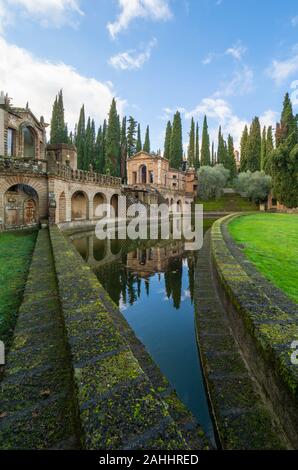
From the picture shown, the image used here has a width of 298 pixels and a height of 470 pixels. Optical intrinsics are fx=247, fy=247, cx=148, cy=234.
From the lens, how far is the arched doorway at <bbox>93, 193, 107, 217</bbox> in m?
28.3

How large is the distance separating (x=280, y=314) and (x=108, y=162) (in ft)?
174

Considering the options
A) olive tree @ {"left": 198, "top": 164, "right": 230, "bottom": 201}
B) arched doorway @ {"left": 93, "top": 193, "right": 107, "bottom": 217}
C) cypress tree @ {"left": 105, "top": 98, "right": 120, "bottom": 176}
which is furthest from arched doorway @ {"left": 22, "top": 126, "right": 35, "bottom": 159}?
olive tree @ {"left": 198, "top": 164, "right": 230, "bottom": 201}

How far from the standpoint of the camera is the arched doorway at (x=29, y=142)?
27.6 meters

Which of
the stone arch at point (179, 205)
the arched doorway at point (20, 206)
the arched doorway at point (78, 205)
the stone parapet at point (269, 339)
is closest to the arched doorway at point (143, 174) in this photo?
the stone arch at point (179, 205)

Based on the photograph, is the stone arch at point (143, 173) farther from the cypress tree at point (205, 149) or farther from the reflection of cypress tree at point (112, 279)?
the reflection of cypress tree at point (112, 279)

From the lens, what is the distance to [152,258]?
1238 centimetres

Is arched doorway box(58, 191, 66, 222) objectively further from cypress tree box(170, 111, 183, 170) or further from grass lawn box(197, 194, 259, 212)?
cypress tree box(170, 111, 183, 170)

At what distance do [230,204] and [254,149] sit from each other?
56.6 feet

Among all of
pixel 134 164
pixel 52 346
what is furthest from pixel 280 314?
pixel 134 164

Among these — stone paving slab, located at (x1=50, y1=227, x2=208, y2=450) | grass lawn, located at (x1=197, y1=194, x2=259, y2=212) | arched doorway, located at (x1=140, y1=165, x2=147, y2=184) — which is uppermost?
arched doorway, located at (x1=140, y1=165, x2=147, y2=184)

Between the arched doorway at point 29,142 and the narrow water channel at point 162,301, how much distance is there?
722 inches

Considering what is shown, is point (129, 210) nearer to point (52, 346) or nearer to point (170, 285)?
point (170, 285)

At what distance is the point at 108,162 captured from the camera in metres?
52.7

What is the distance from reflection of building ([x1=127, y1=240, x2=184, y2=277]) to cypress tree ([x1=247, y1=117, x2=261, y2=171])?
54578 millimetres
